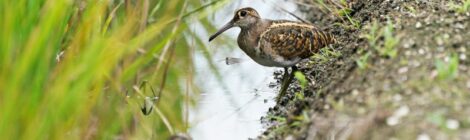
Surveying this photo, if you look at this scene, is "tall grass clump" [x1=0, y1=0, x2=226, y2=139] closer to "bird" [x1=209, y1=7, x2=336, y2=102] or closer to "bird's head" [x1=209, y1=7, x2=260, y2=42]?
"bird" [x1=209, y1=7, x2=336, y2=102]

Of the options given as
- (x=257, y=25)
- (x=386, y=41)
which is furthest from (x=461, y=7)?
(x=257, y=25)

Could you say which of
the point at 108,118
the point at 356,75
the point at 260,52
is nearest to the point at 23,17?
the point at 108,118

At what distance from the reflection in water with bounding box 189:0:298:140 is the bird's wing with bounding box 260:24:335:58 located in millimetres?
411

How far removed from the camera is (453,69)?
4.71 metres

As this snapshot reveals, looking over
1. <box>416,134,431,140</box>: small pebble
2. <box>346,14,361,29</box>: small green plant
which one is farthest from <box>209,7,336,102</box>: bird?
<box>416,134,431,140</box>: small pebble

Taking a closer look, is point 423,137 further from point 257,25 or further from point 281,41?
point 257,25

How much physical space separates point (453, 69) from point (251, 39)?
7.30 feet

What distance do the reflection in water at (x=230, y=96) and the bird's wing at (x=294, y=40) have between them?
41 cm

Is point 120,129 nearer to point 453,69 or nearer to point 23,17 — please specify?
point 23,17

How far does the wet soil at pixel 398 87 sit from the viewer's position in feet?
14.7

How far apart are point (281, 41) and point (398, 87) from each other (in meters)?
1.82

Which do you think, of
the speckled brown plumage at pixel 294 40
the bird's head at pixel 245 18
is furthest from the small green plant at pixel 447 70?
the bird's head at pixel 245 18

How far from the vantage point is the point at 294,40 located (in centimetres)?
657

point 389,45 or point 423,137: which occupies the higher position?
point 423,137
